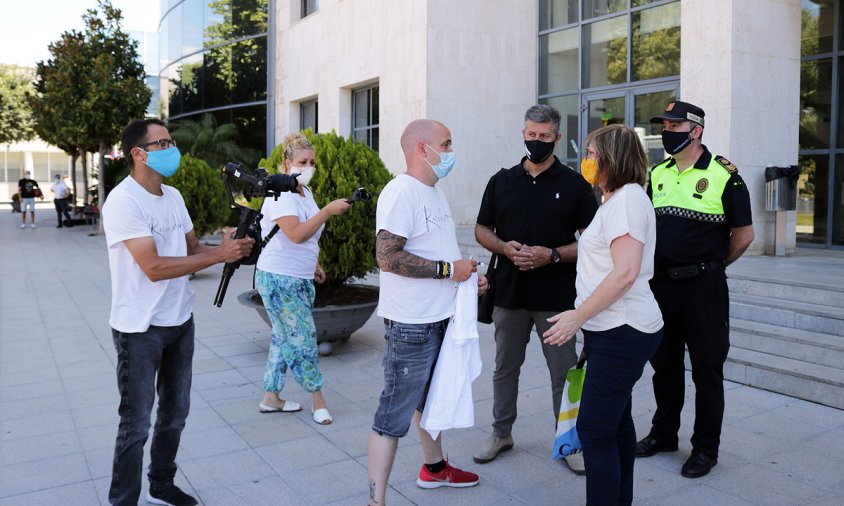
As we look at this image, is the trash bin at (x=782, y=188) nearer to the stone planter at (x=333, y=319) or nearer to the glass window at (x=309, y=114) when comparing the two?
the stone planter at (x=333, y=319)

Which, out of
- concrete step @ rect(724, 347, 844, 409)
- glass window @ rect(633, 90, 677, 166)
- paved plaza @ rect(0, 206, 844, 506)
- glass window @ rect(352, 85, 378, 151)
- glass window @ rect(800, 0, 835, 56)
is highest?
glass window @ rect(800, 0, 835, 56)

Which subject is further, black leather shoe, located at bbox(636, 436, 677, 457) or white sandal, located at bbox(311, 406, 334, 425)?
white sandal, located at bbox(311, 406, 334, 425)

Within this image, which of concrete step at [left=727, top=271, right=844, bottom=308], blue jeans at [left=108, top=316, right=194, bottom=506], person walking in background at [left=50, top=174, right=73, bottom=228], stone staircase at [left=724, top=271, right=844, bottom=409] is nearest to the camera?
blue jeans at [left=108, top=316, right=194, bottom=506]

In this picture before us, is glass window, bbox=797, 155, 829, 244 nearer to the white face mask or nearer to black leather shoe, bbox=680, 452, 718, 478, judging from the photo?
black leather shoe, bbox=680, 452, 718, 478

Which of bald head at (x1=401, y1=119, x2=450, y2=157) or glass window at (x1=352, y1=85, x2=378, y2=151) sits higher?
glass window at (x1=352, y1=85, x2=378, y2=151)

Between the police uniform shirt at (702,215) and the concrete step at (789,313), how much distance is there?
2520 mm

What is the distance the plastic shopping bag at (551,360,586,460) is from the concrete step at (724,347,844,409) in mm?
2644

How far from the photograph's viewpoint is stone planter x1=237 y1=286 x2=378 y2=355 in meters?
6.71

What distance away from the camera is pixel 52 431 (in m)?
4.87

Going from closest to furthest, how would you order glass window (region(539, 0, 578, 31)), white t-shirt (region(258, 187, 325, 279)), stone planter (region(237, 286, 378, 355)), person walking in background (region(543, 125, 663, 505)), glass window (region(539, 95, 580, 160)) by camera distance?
1. person walking in background (region(543, 125, 663, 505))
2. white t-shirt (region(258, 187, 325, 279))
3. stone planter (region(237, 286, 378, 355))
4. glass window (region(539, 95, 580, 160))
5. glass window (region(539, 0, 578, 31))

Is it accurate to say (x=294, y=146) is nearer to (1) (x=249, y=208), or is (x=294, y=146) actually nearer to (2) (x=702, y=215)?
(1) (x=249, y=208)

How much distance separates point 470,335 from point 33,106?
23.4m

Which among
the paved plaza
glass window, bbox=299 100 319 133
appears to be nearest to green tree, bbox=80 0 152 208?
glass window, bbox=299 100 319 133

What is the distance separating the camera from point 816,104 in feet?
38.0
